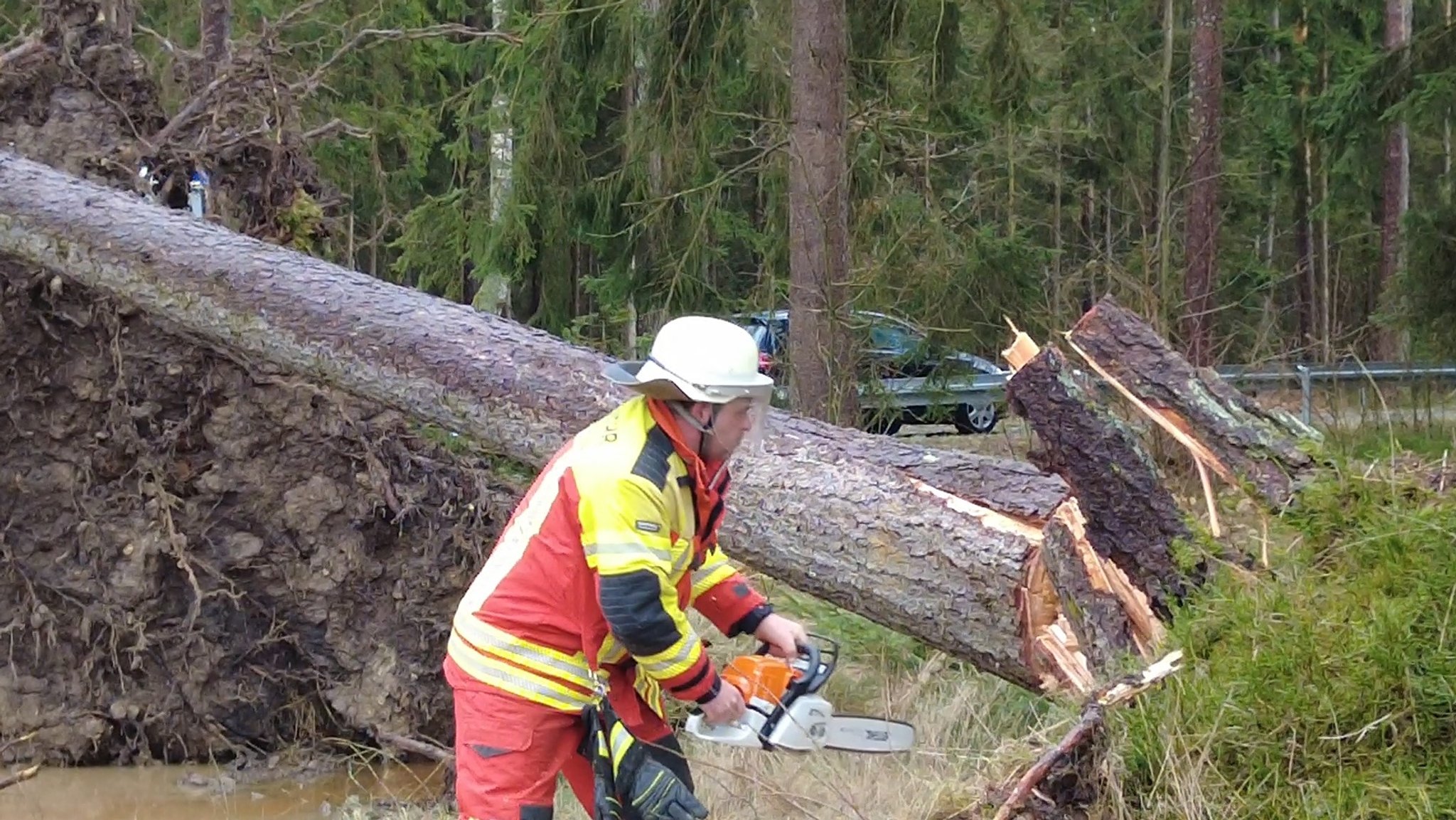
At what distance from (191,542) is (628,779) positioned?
3751mm

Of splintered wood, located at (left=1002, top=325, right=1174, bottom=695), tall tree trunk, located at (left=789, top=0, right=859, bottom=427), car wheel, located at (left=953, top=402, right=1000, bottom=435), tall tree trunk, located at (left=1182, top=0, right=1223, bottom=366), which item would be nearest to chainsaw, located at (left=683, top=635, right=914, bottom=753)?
splintered wood, located at (left=1002, top=325, right=1174, bottom=695)

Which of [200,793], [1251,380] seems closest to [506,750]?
[200,793]

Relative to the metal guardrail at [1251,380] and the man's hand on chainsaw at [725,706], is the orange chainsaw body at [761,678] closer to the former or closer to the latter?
the man's hand on chainsaw at [725,706]

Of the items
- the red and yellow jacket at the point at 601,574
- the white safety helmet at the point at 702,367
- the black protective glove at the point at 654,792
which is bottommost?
the black protective glove at the point at 654,792

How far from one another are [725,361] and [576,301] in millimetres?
9801

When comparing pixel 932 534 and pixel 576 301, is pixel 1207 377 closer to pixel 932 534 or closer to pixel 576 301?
pixel 932 534

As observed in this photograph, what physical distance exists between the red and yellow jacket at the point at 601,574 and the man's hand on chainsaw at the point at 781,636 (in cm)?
21

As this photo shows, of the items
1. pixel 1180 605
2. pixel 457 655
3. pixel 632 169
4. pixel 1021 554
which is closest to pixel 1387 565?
pixel 1180 605

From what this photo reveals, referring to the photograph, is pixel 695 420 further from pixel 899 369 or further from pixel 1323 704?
pixel 899 369

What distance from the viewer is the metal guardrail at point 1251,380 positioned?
7.62 meters

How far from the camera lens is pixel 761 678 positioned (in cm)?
314

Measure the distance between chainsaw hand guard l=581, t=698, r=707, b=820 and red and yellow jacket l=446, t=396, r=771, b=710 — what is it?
93 millimetres

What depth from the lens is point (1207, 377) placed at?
169 inches

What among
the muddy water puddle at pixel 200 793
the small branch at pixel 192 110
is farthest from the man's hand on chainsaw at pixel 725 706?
the small branch at pixel 192 110
